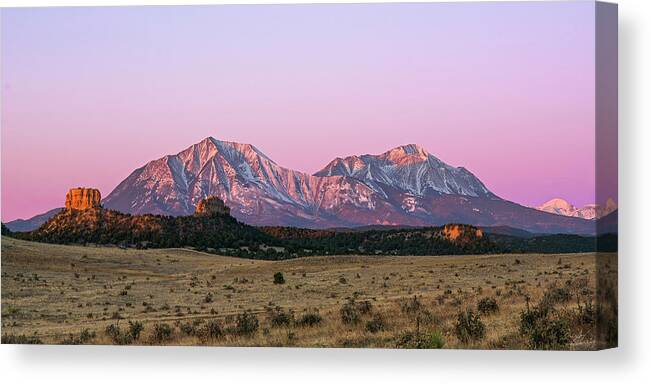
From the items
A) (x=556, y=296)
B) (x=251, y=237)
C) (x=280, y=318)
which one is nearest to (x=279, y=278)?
(x=251, y=237)

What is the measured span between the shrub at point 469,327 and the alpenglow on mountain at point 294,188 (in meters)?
2.04

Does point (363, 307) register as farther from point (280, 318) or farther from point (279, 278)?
point (279, 278)

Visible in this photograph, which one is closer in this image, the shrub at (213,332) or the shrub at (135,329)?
the shrub at (213,332)

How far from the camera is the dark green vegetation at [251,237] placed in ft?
102

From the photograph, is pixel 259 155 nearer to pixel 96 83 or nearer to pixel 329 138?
pixel 329 138

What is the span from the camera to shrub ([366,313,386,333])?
101 ft

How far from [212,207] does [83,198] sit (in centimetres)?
257

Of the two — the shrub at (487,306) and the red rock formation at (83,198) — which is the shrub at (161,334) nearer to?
the red rock formation at (83,198)

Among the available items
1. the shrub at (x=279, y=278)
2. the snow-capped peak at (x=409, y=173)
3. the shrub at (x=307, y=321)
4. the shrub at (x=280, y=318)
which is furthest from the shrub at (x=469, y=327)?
the shrub at (x=279, y=278)

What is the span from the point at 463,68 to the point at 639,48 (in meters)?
3.48

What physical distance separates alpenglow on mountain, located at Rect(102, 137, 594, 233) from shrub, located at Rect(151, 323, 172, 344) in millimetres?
Result: 2290

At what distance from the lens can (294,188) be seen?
3198 centimetres

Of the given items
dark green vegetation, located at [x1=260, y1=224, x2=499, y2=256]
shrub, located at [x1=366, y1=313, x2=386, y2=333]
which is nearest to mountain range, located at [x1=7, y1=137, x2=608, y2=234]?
dark green vegetation, located at [x1=260, y1=224, x2=499, y2=256]

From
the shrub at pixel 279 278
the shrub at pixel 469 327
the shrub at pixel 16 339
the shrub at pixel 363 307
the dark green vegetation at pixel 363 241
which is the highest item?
the dark green vegetation at pixel 363 241
